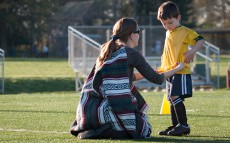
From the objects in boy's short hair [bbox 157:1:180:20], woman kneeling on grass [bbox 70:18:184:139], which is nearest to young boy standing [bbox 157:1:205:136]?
boy's short hair [bbox 157:1:180:20]

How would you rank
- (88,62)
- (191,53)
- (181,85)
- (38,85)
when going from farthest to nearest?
(38,85), (88,62), (181,85), (191,53)

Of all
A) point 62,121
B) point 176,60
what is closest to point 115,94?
point 176,60

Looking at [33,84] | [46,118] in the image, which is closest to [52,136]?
[46,118]

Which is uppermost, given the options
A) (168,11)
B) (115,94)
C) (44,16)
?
(44,16)

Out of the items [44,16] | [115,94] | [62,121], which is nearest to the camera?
[115,94]

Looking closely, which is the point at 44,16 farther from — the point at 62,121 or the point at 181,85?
the point at 181,85

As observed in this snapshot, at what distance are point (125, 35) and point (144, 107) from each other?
2.98 ft

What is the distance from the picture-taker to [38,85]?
28.1m

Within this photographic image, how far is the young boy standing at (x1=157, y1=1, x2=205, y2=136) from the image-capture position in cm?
879

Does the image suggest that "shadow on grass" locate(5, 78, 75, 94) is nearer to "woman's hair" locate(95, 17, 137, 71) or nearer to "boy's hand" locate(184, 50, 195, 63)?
"boy's hand" locate(184, 50, 195, 63)

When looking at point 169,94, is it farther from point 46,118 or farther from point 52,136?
point 46,118

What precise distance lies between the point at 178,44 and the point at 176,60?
0.21m

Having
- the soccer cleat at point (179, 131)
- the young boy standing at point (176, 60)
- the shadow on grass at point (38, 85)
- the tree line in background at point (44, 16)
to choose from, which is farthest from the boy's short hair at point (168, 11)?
the tree line in background at point (44, 16)

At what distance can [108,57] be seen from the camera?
320 inches
